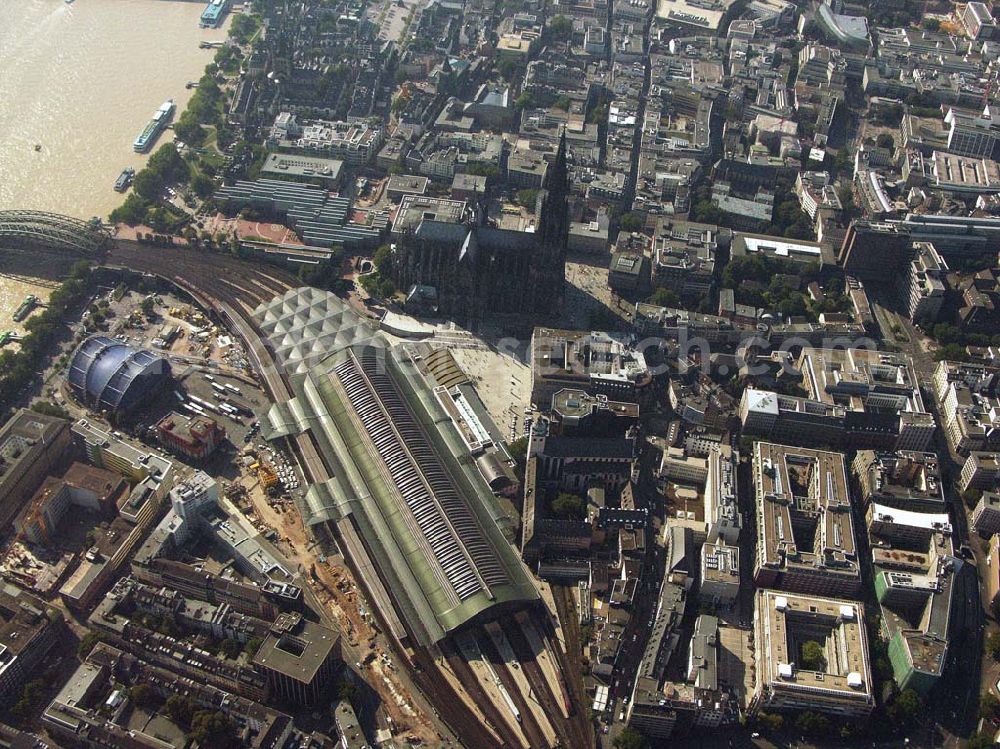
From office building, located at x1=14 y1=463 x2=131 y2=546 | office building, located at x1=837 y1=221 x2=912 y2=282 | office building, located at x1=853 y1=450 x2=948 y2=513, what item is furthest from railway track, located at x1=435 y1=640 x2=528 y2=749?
office building, located at x1=837 y1=221 x2=912 y2=282

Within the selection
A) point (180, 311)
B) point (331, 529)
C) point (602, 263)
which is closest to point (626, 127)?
point (602, 263)

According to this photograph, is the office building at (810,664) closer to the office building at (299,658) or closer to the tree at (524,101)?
the office building at (299,658)

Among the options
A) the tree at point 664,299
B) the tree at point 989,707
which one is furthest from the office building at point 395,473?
the tree at point 989,707

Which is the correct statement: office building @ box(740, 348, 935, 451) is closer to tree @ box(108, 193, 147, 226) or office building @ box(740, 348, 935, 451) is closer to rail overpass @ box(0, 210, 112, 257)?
rail overpass @ box(0, 210, 112, 257)

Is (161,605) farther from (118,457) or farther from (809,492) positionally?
(809,492)

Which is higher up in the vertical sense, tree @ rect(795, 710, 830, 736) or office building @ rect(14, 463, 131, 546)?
office building @ rect(14, 463, 131, 546)

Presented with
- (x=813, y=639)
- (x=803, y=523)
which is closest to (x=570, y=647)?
(x=813, y=639)
